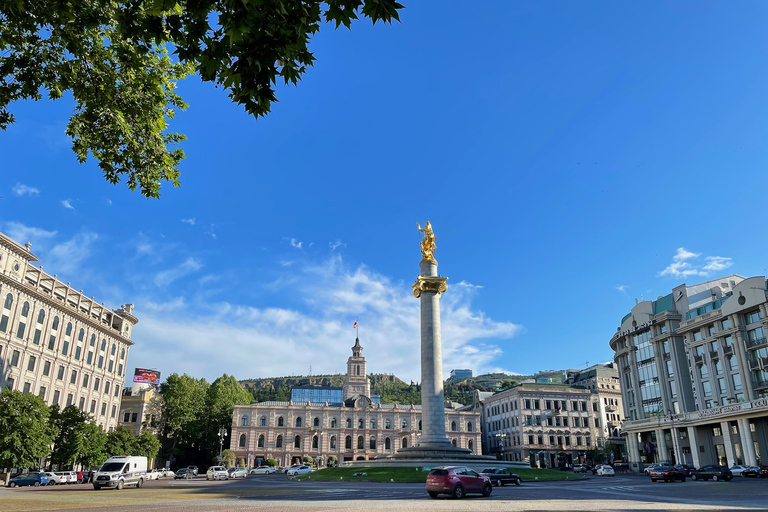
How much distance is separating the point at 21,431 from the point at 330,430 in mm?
66691

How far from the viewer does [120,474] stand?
115 feet

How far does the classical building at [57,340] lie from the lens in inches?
2282

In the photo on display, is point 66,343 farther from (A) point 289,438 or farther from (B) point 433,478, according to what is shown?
(B) point 433,478

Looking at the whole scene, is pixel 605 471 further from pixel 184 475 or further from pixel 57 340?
pixel 57 340

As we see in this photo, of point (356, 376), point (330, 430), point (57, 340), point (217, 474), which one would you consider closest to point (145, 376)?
point (57, 340)

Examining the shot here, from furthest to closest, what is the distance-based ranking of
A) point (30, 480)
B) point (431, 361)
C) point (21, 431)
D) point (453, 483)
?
point (431, 361) < point (21, 431) < point (30, 480) < point (453, 483)

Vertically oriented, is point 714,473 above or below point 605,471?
above

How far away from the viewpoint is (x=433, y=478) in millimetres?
26438

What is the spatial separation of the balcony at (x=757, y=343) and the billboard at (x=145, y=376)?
90885mm

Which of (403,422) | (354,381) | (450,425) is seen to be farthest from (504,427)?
(354,381)

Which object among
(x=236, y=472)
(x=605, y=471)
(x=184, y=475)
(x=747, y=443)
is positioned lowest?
(x=184, y=475)

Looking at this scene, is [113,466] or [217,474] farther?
[217,474]

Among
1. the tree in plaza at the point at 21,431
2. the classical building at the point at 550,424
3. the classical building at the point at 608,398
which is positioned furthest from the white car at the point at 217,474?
the classical building at the point at 608,398

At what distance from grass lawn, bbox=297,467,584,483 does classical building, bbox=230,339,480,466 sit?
154 ft
